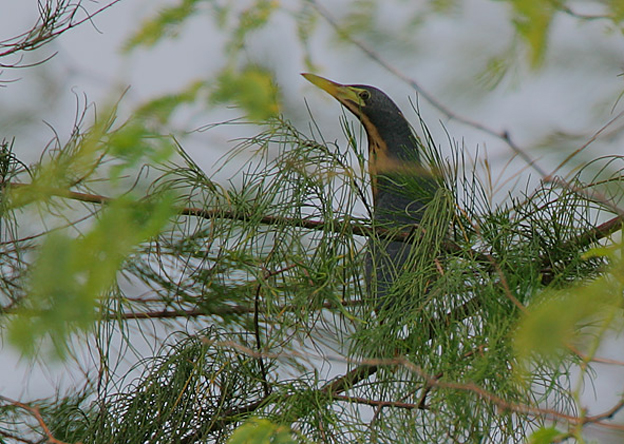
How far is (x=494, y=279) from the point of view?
3.73ft

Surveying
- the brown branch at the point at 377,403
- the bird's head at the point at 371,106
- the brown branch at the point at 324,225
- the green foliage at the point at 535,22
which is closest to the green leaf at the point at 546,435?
the green foliage at the point at 535,22

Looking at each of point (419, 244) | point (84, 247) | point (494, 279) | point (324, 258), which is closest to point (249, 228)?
point (324, 258)

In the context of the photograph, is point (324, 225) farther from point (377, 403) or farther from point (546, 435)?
point (546, 435)

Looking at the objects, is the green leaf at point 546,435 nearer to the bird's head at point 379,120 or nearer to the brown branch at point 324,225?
the brown branch at point 324,225

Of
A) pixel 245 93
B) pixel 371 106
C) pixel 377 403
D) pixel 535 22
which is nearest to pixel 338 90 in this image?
pixel 371 106

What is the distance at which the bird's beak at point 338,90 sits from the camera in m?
1.48

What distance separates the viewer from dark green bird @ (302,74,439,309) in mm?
→ 1303

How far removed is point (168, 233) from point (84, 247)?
3.46 feet

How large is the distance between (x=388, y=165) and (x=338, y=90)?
19 cm

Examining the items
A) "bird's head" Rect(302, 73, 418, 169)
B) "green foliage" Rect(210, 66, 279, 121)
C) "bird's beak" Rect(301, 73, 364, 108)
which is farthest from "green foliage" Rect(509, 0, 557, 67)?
"bird's head" Rect(302, 73, 418, 169)

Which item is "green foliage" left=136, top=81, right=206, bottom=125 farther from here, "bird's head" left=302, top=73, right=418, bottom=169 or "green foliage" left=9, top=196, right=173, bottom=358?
"bird's head" left=302, top=73, right=418, bottom=169

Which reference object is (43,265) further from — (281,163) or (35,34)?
(35,34)

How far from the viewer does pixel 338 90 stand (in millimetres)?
1533

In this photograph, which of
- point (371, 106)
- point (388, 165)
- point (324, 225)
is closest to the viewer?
point (324, 225)
